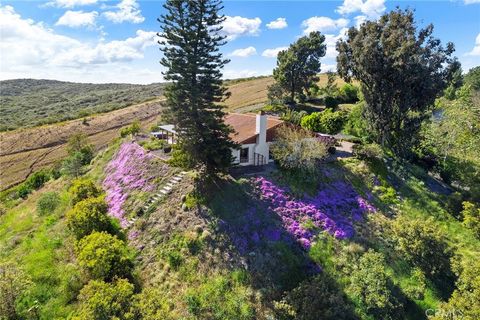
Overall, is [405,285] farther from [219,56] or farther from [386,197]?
[219,56]

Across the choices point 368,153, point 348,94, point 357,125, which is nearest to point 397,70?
point 368,153

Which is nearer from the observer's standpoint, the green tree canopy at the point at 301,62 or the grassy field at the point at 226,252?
the grassy field at the point at 226,252

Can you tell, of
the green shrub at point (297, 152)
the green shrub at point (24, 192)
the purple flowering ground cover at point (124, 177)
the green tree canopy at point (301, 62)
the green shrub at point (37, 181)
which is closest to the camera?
the green shrub at point (297, 152)

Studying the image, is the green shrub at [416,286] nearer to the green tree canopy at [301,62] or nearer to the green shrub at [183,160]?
the green shrub at [183,160]

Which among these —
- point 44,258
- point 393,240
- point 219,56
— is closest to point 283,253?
point 393,240

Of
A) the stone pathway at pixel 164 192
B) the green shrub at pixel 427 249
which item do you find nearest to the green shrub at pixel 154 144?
the stone pathway at pixel 164 192

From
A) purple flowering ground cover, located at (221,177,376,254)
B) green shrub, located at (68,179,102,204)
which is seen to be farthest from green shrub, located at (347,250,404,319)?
green shrub, located at (68,179,102,204)

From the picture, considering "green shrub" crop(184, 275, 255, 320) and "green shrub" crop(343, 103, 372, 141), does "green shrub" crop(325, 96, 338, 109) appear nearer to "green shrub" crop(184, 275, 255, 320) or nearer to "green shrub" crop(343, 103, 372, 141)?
"green shrub" crop(343, 103, 372, 141)
